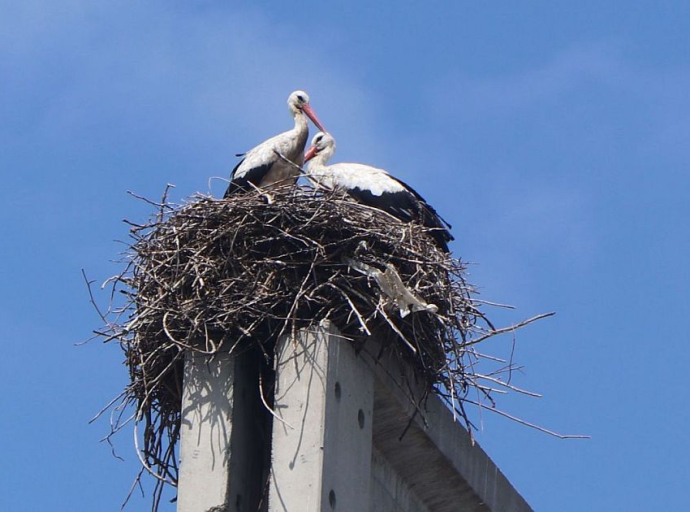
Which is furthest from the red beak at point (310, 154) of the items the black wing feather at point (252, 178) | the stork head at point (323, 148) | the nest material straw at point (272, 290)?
the nest material straw at point (272, 290)

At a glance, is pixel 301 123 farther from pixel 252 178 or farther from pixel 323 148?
pixel 252 178

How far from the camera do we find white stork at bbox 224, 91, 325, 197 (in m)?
16.1

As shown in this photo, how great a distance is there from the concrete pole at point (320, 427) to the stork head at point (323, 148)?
513 cm

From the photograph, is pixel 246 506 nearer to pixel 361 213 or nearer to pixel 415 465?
pixel 415 465

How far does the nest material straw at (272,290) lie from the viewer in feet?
39.7

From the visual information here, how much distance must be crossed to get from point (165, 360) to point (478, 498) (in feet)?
8.71

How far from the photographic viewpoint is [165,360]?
1246cm

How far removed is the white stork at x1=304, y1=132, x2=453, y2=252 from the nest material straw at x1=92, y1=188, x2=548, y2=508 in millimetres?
1719

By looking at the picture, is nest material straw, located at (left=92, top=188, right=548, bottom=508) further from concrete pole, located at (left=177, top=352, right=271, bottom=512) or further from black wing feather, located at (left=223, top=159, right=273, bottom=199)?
black wing feather, located at (left=223, top=159, right=273, bottom=199)

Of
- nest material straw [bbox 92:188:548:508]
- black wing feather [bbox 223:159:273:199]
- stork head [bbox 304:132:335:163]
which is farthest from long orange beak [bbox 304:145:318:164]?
nest material straw [bbox 92:188:548:508]

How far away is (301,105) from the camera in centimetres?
1742

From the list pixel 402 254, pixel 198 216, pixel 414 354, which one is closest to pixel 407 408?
pixel 414 354

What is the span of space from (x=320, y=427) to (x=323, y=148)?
20.0 feet

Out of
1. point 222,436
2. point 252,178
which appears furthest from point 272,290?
point 252,178
